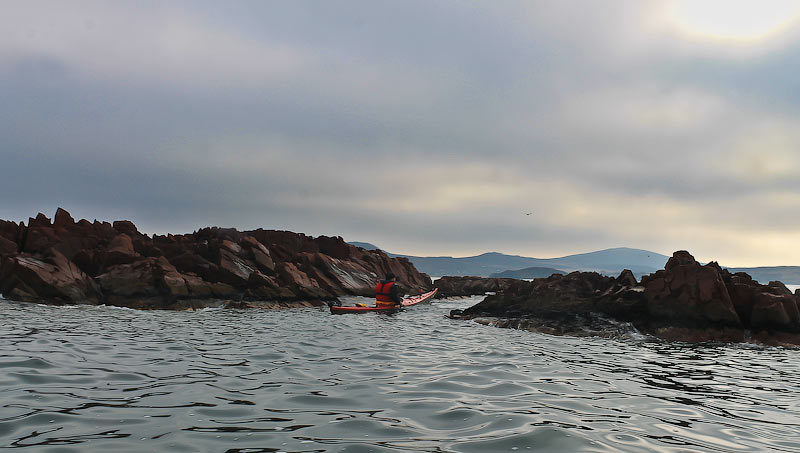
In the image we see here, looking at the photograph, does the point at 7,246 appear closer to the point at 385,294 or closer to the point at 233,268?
the point at 233,268

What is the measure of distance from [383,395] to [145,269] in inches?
1283

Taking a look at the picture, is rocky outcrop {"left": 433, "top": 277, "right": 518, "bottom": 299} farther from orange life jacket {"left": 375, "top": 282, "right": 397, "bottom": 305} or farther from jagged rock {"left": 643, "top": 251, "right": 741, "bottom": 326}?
jagged rock {"left": 643, "top": 251, "right": 741, "bottom": 326}

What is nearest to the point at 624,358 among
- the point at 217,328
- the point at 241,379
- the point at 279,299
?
the point at 241,379

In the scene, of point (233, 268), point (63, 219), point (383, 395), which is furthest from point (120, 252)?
point (383, 395)

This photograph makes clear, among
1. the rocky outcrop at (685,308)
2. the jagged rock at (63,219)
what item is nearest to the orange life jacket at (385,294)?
the rocky outcrop at (685,308)

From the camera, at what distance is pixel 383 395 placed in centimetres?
859

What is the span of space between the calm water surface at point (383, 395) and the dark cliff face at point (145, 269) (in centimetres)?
1719

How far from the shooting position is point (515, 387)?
9609mm

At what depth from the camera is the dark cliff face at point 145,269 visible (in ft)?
104

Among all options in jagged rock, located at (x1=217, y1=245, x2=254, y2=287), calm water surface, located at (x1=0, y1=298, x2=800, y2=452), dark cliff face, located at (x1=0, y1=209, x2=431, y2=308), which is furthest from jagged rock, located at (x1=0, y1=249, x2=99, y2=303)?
calm water surface, located at (x1=0, y1=298, x2=800, y2=452)

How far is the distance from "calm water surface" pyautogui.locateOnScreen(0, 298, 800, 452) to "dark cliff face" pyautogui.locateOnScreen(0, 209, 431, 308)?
17.2m

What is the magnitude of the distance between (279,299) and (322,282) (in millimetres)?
9496

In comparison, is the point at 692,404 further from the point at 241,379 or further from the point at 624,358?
the point at 241,379

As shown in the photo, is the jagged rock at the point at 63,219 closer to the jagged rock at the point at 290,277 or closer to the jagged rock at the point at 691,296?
the jagged rock at the point at 290,277
